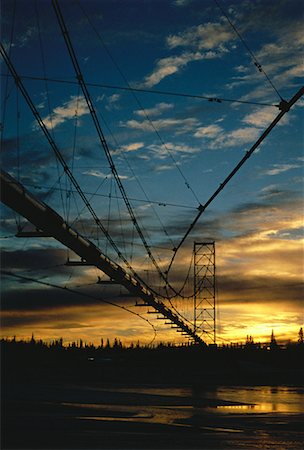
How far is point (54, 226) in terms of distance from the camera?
33031 mm

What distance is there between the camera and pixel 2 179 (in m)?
25.3

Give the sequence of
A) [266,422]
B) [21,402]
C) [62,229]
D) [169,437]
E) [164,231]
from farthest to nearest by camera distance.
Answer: [164,231] < [21,402] < [62,229] < [266,422] < [169,437]

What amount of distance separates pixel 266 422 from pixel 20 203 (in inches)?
585

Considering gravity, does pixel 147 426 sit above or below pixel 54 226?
below

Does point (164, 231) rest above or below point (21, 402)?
above

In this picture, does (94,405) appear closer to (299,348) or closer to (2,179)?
(2,179)

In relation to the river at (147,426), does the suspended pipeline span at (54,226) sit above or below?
above

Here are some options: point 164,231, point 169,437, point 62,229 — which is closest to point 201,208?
point 62,229

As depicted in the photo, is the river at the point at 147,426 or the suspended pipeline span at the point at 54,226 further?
the suspended pipeline span at the point at 54,226

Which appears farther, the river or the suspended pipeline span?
the suspended pipeline span

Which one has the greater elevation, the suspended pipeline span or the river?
the suspended pipeline span

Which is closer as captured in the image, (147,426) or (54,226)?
(147,426)

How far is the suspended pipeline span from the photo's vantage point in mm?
26812

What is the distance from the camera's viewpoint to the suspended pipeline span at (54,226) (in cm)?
2681
